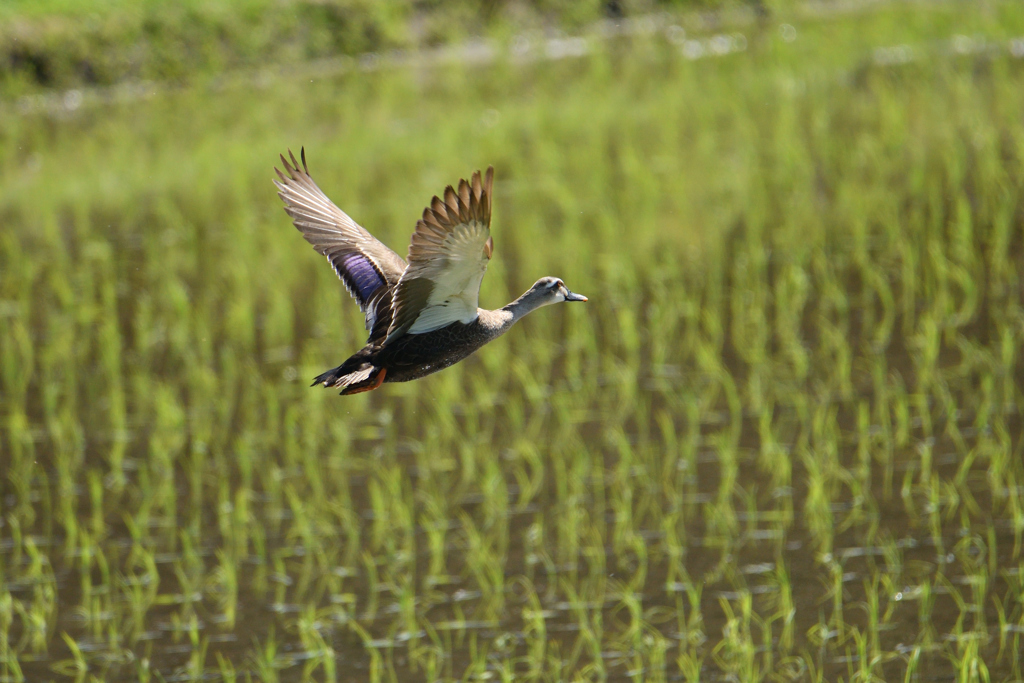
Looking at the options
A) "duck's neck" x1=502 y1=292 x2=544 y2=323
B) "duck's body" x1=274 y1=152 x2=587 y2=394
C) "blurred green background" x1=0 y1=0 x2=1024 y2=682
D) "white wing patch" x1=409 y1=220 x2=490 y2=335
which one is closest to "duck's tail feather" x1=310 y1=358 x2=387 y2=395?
"duck's body" x1=274 y1=152 x2=587 y2=394

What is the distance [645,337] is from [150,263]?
12.1ft

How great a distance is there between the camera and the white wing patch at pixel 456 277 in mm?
3555

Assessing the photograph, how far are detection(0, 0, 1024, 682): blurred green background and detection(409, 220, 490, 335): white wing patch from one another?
6.41 feet

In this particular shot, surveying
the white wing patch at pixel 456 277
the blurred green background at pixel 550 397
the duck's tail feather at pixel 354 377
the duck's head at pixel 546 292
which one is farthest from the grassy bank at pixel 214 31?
the white wing patch at pixel 456 277

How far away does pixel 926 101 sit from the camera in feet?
38.6

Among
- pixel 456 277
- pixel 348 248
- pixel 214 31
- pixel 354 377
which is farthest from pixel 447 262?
pixel 214 31

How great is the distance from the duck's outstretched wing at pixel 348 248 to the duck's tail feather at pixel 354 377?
28 centimetres

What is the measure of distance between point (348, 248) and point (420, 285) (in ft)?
3.16

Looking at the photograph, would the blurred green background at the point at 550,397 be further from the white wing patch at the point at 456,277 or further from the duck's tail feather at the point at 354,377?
the white wing patch at the point at 456,277

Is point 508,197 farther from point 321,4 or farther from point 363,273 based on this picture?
point 363,273

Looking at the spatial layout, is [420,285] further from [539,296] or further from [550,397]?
[550,397]

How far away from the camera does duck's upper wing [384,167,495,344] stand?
3.47m

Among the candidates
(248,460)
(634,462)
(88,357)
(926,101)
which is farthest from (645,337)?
(926,101)

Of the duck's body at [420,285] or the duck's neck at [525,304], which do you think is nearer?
the duck's body at [420,285]
